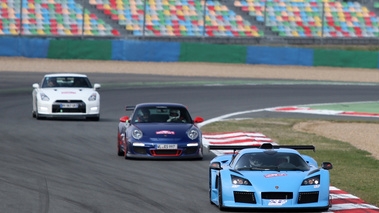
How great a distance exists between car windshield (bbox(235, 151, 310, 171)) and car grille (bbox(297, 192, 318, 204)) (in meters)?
0.62

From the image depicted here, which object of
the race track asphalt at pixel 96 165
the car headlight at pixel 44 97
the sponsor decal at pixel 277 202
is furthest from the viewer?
the car headlight at pixel 44 97

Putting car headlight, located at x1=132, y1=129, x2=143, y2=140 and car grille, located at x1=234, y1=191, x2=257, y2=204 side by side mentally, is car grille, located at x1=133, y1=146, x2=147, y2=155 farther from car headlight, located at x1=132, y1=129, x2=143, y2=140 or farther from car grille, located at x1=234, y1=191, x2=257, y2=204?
car grille, located at x1=234, y1=191, x2=257, y2=204

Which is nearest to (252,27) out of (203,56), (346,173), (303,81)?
(203,56)

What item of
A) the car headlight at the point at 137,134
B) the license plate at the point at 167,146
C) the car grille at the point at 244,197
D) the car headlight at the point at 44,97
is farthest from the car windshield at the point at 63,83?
the car grille at the point at 244,197

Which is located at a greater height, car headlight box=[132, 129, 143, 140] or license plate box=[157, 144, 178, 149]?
car headlight box=[132, 129, 143, 140]

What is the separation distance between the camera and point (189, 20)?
163 feet

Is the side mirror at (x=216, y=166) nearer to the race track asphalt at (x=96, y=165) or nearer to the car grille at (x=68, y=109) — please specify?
the race track asphalt at (x=96, y=165)

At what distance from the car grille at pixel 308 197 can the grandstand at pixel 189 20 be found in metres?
38.6

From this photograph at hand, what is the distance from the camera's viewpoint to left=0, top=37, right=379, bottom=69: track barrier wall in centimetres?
4559

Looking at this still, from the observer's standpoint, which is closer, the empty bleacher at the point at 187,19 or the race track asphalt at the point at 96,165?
the race track asphalt at the point at 96,165

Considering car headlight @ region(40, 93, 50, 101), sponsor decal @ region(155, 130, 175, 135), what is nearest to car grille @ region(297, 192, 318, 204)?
sponsor decal @ region(155, 130, 175, 135)

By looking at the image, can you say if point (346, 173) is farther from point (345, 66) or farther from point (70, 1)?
point (70, 1)

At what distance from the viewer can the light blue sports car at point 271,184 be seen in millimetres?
9938

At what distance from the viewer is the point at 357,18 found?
53250 millimetres
